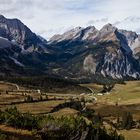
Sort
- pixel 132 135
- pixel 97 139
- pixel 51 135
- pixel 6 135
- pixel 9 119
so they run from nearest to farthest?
pixel 6 135 < pixel 51 135 < pixel 9 119 < pixel 97 139 < pixel 132 135

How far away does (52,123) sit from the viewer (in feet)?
223

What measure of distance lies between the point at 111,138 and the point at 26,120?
1092 inches

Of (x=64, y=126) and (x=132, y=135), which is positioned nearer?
(x=64, y=126)

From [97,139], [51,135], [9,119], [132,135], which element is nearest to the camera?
[51,135]

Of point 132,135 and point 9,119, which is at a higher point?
point 9,119

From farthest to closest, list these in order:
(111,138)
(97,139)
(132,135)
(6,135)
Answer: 1. (132,135)
2. (111,138)
3. (97,139)
4. (6,135)

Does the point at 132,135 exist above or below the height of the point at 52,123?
below

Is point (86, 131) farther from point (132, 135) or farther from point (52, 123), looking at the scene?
point (132, 135)

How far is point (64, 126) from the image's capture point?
229 ft

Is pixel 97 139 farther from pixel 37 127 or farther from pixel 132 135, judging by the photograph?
pixel 132 135

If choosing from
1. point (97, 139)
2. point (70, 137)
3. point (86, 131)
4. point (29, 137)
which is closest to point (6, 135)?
point (29, 137)

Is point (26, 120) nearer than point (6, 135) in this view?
No

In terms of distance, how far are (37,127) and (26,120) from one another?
4386 millimetres

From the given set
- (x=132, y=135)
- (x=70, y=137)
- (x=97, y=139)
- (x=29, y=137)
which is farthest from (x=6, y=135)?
(x=132, y=135)
